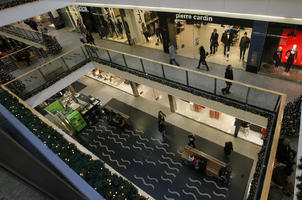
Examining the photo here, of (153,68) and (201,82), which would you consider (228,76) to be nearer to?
(201,82)

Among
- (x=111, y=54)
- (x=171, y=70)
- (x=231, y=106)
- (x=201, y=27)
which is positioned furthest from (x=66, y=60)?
(x=231, y=106)

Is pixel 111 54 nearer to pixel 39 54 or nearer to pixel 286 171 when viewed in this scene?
pixel 39 54

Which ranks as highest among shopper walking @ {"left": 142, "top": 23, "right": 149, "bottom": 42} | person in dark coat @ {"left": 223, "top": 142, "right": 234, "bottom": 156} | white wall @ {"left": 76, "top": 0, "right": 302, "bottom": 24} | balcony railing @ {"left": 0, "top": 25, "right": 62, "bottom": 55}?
white wall @ {"left": 76, "top": 0, "right": 302, "bottom": 24}

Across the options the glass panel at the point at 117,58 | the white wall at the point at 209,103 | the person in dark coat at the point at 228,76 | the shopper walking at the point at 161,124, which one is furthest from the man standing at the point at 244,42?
the glass panel at the point at 117,58

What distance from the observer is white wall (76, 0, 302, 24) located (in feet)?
18.3

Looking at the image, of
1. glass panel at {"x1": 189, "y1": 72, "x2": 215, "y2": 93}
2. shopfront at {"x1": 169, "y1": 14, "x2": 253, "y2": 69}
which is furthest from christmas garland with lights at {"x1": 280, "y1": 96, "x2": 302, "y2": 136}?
shopfront at {"x1": 169, "y1": 14, "x2": 253, "y2": 69}

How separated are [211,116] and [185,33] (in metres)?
5.31

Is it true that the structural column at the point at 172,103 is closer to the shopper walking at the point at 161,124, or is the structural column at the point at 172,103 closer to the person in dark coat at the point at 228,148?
the shopper walking at the point at 161,124

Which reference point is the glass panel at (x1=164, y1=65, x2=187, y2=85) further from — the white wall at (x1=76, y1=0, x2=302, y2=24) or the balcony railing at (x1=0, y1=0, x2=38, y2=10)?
the balcony railing at (x1=0, y1=0, x2=38, y2=10)

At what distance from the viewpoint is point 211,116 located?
11656 mm

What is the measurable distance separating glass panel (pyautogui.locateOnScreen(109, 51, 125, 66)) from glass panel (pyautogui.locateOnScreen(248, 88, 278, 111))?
6651 mm

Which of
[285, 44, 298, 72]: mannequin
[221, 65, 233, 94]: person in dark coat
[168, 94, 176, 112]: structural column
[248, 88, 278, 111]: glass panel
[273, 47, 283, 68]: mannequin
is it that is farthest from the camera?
[168, 94, 176, 112]: structural column

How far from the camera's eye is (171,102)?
12281 mm

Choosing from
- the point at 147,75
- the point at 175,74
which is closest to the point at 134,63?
the point at 147,75
